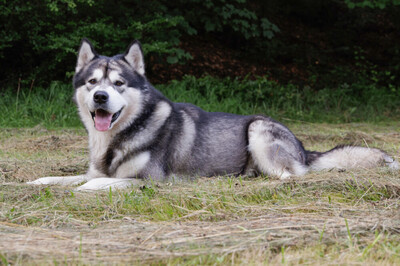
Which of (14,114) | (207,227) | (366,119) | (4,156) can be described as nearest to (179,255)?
(207,227)

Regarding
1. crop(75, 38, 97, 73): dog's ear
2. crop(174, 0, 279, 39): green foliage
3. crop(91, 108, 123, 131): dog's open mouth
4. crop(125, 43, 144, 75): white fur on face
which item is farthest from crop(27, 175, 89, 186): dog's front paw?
crop(174, 0, 279, 39): green foliage

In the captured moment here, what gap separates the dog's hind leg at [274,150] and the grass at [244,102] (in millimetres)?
4266

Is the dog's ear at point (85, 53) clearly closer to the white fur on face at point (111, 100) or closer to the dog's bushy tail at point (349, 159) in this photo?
the white fur on face at point (111, 100)

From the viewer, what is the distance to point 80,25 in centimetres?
936

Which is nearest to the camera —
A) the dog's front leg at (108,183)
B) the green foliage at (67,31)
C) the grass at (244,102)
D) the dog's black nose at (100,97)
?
the dog's front leg at (108,183)

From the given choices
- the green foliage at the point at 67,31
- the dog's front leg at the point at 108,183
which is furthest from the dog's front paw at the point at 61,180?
the green foliage at the point at 67,31

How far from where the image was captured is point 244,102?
31.2 ft

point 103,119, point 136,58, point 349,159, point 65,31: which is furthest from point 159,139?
point 65,31

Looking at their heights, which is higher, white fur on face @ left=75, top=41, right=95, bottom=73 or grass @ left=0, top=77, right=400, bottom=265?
white fur on face @ left=75, top=41, right=95, bottom=73

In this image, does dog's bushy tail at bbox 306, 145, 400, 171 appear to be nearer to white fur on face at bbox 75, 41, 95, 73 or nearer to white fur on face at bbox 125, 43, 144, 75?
white fur on face at bbox 125, 43, 144, 75

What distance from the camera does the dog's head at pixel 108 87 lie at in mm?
3895

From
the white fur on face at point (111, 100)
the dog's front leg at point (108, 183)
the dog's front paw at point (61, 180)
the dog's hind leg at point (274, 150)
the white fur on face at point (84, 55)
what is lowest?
the dog's front paw at point (61, 180)

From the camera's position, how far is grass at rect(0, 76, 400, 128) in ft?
26.7

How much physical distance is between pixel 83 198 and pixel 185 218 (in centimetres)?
85
